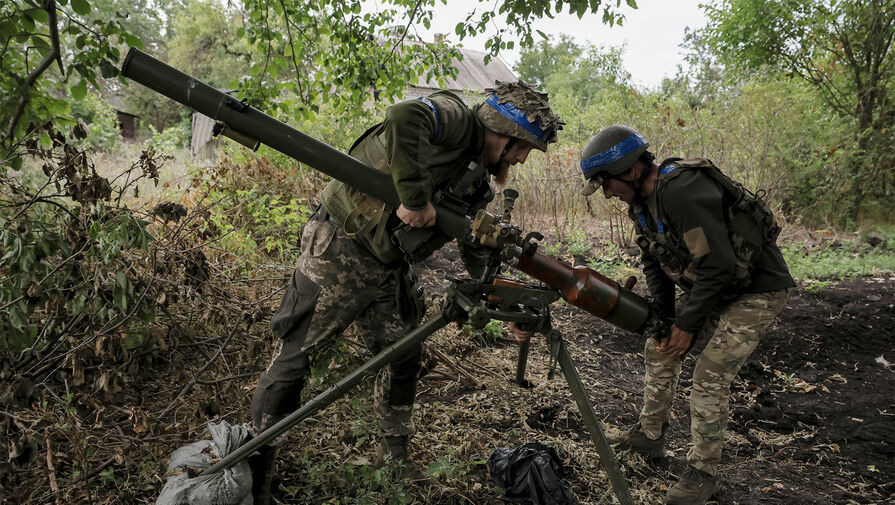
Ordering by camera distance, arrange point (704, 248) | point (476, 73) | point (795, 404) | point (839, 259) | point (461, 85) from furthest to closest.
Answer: point (476, 73), point (461, 85), point (839, 259), point (795, 404), point (704, 248)

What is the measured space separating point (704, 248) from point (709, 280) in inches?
7.2

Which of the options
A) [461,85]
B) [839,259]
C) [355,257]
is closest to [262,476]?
[355,257]

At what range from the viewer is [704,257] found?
99.9 inches

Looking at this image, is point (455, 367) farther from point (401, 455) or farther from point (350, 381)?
point (350, 381)

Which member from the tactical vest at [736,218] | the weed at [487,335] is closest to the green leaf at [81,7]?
the tactical vest at [736,218]

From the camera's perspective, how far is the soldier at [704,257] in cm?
256

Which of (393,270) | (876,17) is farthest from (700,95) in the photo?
(393,270)

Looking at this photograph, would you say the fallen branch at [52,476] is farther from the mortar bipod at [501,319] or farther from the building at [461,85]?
the building at [461,85]

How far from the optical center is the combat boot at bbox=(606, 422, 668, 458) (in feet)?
10.8

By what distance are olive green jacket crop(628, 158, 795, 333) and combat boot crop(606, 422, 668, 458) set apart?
962 millimetres

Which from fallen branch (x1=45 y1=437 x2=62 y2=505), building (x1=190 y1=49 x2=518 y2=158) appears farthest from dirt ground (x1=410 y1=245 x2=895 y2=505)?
building (x1=190 y1=49 x2=518 y2=158)

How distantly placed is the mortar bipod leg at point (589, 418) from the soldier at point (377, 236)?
1.67 ft

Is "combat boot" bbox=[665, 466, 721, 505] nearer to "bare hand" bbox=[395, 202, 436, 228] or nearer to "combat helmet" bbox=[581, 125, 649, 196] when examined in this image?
"combat helmet" bbox=[581, 125, 649, 196]

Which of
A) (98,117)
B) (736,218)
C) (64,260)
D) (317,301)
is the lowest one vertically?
(317,301)
